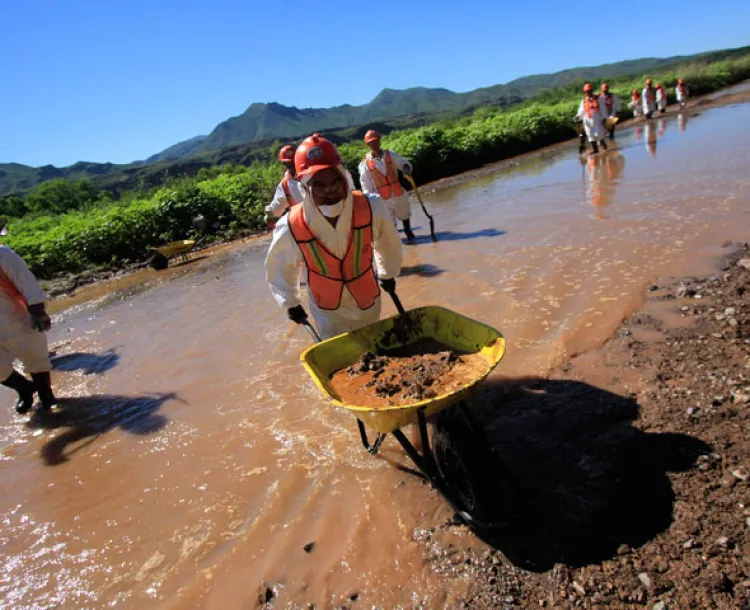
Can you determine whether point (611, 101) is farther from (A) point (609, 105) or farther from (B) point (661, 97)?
(B) point (661, 97)

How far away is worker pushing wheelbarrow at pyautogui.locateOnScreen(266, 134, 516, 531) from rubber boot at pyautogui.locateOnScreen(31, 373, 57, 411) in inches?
138

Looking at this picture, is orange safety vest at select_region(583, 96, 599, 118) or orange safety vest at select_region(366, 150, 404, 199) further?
orange safety vest at select_region(583, 96, 599, 118)

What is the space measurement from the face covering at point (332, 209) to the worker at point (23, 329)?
11.5 feet

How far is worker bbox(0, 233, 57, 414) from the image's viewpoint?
4.92m

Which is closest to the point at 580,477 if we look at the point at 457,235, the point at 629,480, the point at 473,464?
the point at 629,480

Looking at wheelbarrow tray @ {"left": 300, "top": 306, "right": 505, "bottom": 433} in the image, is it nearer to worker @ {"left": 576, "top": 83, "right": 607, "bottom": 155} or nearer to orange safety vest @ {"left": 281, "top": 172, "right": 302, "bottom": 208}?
orange safety vest @ {"left": 281, "top": 172, "right": 302, "bottom": 208}

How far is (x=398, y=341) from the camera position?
3.21 metres

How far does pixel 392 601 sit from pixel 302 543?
0.71 metres

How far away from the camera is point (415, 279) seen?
7223 mm

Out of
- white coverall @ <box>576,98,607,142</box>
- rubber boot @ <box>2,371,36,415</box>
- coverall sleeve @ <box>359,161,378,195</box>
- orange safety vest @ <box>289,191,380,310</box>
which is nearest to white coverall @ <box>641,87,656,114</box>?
white coverall @ <box>576,98,607,142</box>

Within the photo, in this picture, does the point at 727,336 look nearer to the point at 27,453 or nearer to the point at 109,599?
the point at 109,599

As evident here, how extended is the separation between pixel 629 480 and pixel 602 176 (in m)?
10.8

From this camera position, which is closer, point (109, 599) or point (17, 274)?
point (109, 599)

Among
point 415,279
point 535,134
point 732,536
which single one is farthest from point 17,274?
point 535,134
